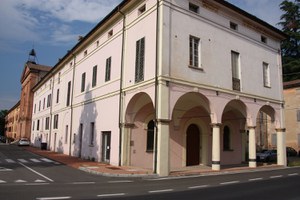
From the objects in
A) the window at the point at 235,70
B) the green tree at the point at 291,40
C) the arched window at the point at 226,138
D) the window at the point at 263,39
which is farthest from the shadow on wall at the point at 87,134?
the green tree at the point at 291,40

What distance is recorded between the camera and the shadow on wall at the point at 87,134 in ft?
71.8

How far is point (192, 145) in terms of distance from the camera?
66.3 ft

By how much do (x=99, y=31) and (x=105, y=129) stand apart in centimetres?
779

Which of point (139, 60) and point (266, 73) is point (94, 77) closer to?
point (139, 60)

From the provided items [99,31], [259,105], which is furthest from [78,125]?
[259,105]

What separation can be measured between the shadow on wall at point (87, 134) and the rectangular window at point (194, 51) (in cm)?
918

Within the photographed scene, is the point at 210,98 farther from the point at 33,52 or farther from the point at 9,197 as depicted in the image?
the point at 33,52

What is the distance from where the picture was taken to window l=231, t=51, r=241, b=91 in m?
18.8

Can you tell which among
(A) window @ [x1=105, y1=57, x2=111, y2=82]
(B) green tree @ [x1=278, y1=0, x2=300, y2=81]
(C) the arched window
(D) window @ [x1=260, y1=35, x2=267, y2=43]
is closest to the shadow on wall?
(A) window @ [x1=105, y1=57, x2=111, y2=82]

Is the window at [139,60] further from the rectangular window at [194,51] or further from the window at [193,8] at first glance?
the window at [193,8]

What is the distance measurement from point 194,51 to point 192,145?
6.94 m

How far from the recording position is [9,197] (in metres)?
8.21

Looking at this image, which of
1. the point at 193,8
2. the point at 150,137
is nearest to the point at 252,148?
the point at 150,137

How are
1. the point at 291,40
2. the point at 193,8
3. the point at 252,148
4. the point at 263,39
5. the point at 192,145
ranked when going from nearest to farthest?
1. the point at 193,8
2. the point at 252,148
3. the point at 192,145
4. the point at 263,39
5. the point at 291,40
